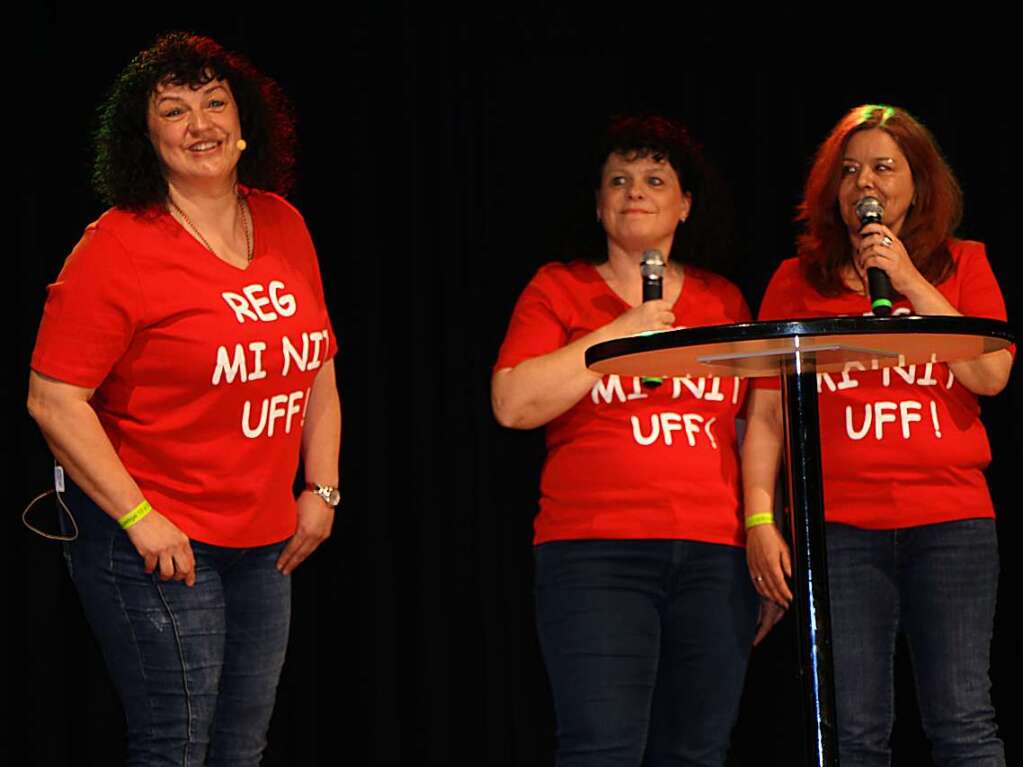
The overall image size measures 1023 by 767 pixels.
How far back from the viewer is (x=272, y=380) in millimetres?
2174

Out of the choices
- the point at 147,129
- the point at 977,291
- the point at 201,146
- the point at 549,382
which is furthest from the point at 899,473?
the point at 147,129

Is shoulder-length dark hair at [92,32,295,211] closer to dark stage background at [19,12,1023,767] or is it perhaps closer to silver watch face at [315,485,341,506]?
silver watch face at [315,485,341,506]

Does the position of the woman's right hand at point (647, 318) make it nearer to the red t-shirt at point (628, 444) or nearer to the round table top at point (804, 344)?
the red t-shirt at point (628, 444)

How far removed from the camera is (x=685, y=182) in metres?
2.66

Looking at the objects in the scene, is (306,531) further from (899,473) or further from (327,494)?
(899,473)

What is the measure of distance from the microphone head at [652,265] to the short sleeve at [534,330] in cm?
32

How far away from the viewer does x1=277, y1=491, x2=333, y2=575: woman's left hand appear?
7.43 feet

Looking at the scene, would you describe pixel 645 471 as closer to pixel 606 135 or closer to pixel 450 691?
pixel 606 135

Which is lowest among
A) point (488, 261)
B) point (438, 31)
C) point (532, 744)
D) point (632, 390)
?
point (532, 744)

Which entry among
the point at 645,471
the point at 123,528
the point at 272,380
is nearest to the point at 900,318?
the point at 645,471

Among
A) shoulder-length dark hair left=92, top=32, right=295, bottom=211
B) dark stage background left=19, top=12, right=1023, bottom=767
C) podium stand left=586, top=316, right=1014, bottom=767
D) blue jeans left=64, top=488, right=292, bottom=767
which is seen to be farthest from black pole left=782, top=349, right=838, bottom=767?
dark stage background left=19, top=12, right=1023, bottom=767

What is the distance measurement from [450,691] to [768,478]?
1.07 meters

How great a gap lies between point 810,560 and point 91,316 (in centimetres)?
112

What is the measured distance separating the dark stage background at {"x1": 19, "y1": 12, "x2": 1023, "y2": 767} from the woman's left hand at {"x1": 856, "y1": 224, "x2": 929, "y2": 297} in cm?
105
